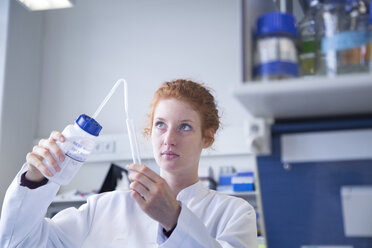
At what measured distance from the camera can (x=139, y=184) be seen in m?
0.82

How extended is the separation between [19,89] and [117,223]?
96.6 inches

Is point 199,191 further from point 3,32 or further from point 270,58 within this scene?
point 3,32

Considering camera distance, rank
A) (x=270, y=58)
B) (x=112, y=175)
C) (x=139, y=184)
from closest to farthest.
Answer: (x=270, y=58) → (x=139, y=184) → (x=112, y=175)

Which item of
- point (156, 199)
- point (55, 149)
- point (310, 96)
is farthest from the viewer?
point (55, 149)

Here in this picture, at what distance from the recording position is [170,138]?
1107 millimetres

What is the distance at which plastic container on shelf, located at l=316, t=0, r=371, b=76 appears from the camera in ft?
2.07

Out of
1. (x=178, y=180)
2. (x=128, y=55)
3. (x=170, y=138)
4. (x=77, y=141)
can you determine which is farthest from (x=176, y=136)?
(x=128, y=55)

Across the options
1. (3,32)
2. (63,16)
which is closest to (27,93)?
(3,32)

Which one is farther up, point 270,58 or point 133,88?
point 133,88

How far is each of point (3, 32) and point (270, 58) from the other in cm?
305

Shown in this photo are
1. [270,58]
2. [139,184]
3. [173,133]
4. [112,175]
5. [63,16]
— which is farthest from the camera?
[63,16]

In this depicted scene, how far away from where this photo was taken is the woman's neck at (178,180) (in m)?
1.22

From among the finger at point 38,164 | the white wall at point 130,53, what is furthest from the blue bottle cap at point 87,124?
the white wall at point 130,53

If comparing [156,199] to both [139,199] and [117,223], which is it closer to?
[139,199]
